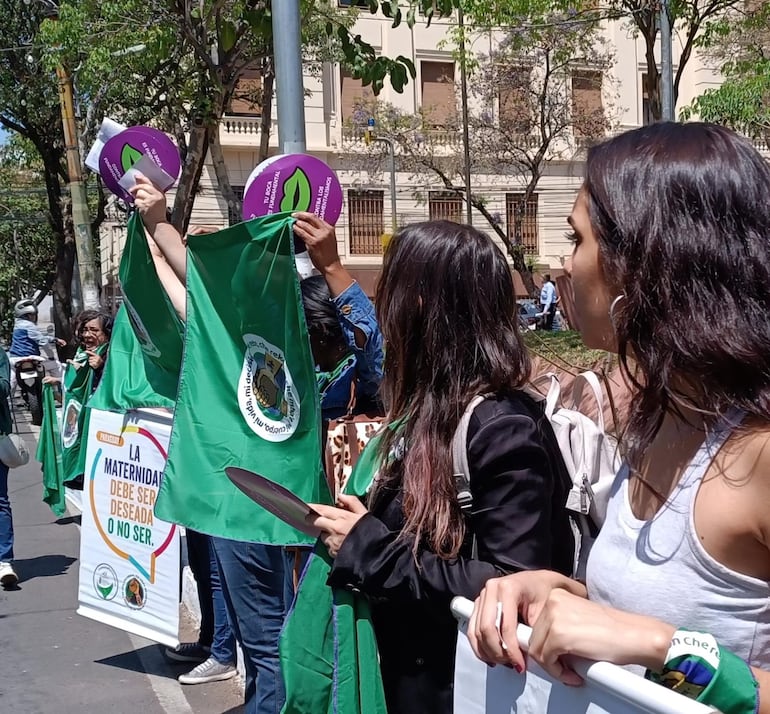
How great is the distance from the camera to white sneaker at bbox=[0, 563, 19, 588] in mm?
6219

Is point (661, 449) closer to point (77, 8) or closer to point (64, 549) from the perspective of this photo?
point (64, 549)

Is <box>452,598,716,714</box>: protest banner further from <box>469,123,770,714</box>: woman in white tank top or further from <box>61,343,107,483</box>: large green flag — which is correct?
<box>61,343,107,483</box>: large green flag

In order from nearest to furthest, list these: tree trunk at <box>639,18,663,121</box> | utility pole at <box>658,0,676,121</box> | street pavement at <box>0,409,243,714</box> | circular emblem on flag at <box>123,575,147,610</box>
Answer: street pavement at <box>0,409,243,714</box>
circular emblem on flag at <box>123,575,147,610</box>
utility pole at <box>658,0,676,121</box>
tree trunk at <box>639,18,663,121</box>

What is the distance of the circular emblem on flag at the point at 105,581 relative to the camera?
468 centimetres

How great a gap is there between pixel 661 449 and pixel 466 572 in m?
0.59

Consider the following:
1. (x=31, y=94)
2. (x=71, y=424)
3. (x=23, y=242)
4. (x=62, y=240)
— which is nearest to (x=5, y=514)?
(x=71, y=424)

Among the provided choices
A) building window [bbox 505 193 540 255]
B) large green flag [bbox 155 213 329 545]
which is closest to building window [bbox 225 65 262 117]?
building window [bbox 505 193 540 255]

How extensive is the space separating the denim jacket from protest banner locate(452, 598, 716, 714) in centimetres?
147

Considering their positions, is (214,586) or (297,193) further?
(214,586)

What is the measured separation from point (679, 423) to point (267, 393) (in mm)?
1837

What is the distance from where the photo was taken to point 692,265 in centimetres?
135

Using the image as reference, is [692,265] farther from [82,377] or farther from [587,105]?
[587,105]

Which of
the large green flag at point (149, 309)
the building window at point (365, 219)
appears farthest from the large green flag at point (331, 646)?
the building window at point (365, 219)

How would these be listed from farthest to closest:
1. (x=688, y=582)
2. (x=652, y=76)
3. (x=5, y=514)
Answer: (x=652, y=76) → (x=5, y=514) → (x=688, y=582)
